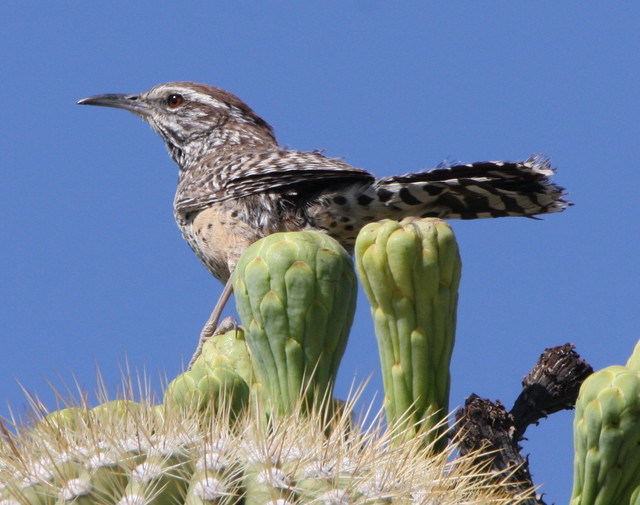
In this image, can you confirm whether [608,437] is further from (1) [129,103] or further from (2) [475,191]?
(1) [129,103]

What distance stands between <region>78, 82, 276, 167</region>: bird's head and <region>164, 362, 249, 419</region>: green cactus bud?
522 cm

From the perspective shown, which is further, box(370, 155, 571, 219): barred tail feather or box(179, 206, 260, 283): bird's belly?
box(179, 206, 260, 283): bird's belly

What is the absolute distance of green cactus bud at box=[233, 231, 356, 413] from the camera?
89.5 inches

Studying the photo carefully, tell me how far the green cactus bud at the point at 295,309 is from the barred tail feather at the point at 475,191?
2.63m

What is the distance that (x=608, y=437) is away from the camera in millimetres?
2053

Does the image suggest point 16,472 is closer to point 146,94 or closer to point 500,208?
point 500,208

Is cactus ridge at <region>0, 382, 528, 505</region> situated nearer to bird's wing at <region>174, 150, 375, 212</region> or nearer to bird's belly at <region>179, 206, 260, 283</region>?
bird's belly at <region>179, 206, 260, 283</region>

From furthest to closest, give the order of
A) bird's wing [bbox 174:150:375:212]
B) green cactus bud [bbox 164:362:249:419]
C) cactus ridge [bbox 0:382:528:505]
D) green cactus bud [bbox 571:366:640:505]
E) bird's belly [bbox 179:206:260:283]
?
bird's wing [bbox 174:150:375:212] → bird's belly [bbox 179:206:260:283] → green cactus bud [bbox 164:362:249:419] → green cactus bud [bbox 571:366:640:505] → cactus ridge [bbox 0:382:528:505]

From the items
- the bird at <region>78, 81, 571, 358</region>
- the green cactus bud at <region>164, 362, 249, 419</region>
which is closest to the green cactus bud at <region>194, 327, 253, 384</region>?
the green cactus bud at <region>164, 362, 249, 419</region>

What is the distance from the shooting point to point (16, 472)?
70.0 inches

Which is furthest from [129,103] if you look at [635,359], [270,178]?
[635,359]

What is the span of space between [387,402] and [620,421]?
562 millimetres

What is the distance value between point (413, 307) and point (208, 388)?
0.49 m

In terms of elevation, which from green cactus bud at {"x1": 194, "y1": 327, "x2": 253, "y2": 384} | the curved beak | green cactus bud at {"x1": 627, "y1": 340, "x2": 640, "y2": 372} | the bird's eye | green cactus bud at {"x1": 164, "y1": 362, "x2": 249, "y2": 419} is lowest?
green cactus bud at {"x1": 164, "y1": 362, "x2": 249, "y2": 419}
